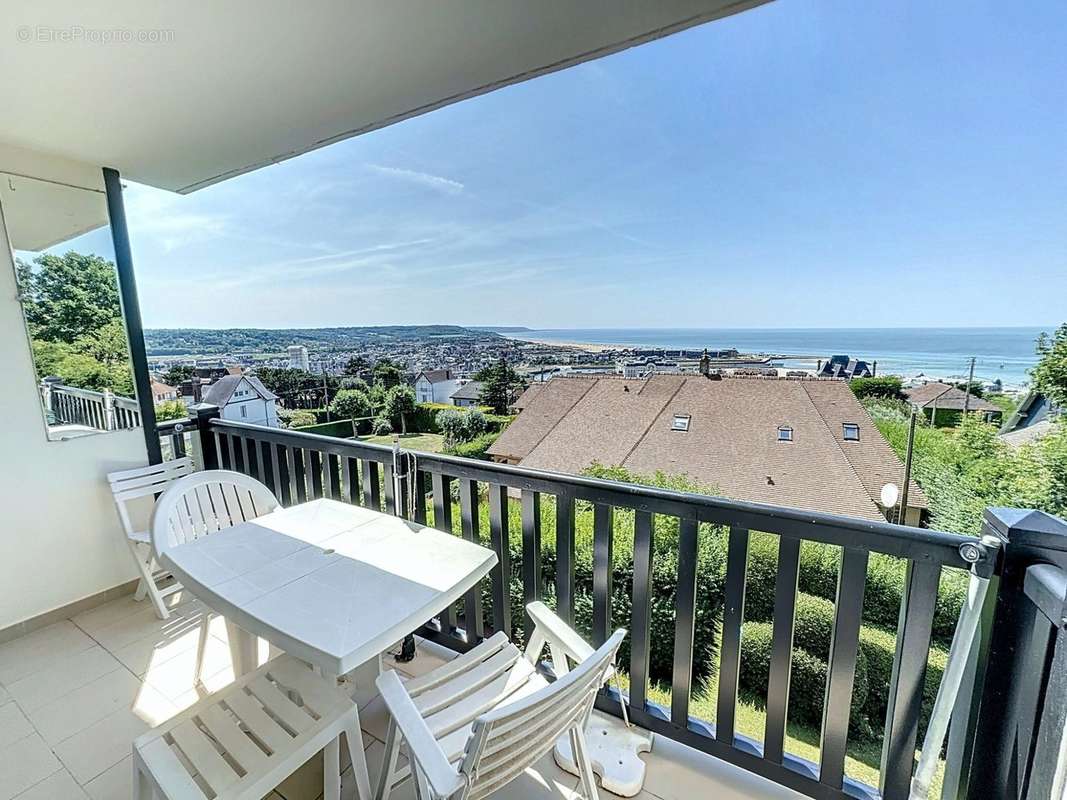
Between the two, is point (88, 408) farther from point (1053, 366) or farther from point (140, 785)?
point (1053, 366)

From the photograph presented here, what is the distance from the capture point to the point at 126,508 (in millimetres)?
2602

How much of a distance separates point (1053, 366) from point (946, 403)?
87.5 inches

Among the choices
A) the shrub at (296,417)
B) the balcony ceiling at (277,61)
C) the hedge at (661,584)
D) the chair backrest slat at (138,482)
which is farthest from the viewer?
the hedge at (661,584)

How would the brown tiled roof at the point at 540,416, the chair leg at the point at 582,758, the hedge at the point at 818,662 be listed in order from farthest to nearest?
the brown tiled roof at the point at 540,416, the hedge at the point at 818,662, the chair leg at the point at 582,758

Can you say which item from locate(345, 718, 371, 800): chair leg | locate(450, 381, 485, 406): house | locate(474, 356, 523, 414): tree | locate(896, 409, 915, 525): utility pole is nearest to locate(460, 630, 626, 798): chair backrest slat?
locate(345, 718, 371, 800): chair leg

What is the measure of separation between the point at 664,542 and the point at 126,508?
530cm

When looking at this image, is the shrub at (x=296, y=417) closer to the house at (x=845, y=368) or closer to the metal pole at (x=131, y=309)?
the metal pole at (x=131, y=309)

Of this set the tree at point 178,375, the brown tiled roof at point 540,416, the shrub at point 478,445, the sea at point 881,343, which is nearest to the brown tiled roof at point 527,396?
the brown tiled roof at point 540,416

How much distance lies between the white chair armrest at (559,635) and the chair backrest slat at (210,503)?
1.35m

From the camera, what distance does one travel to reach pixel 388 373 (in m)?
7.55

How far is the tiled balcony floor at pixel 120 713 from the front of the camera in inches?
56.2

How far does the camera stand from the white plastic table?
1.12 meters

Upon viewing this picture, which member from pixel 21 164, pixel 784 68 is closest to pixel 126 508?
pixel 21 164

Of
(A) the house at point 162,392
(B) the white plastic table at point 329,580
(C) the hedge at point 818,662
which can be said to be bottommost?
(C) the hedge at point 818,662
